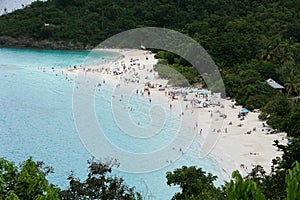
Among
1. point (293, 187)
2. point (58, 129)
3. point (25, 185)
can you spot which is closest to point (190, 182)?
point (25, 185)

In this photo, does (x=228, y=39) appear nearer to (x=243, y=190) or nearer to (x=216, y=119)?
(x=216, y=119)

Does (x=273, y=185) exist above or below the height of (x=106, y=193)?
above

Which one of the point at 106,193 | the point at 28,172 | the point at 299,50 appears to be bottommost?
the point at 106,193

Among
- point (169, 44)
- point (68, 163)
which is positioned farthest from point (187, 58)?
point (68, 163)

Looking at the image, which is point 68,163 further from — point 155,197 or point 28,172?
point 28,172

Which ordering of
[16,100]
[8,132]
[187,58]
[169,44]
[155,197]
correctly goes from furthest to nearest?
[169,44] < [187,58] < [16,100] < [8,132] < [155,197]
